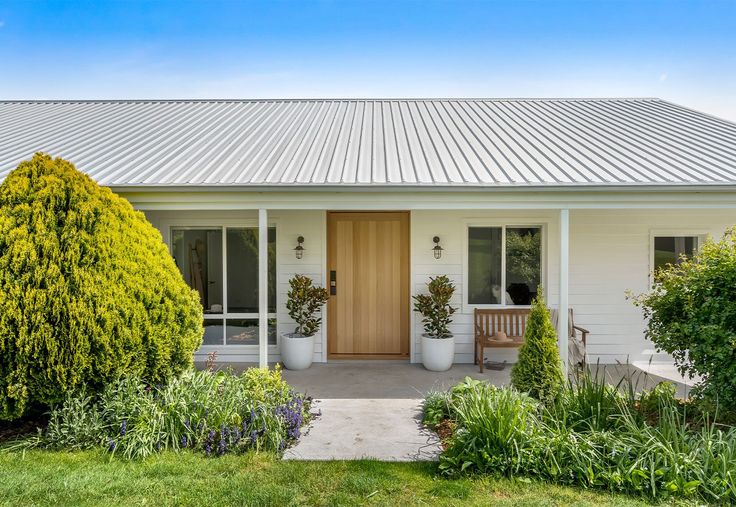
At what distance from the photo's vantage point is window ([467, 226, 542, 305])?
717 centimetres

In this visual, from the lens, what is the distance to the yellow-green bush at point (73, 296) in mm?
3850

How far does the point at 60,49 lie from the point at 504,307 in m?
13.9

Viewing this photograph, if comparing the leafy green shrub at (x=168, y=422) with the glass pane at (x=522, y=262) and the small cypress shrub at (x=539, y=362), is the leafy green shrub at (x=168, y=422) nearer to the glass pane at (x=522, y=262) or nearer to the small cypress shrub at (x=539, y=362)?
the small cypress shrub at (x=539, y=362)

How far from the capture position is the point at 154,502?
3.05m

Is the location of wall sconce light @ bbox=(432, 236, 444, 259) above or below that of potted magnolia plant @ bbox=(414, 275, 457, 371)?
above

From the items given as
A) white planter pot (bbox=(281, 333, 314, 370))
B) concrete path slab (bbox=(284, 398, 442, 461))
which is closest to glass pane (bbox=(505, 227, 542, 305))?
concrete path slab (bbox=(284, 398, 442, 461))

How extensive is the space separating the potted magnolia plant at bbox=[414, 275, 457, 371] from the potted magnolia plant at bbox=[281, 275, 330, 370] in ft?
5.35

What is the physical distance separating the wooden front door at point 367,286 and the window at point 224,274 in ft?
3.61

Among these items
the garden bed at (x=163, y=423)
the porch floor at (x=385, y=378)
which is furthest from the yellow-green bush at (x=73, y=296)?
the porch floor at (x=385, y=378)

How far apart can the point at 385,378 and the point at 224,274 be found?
10.6ft

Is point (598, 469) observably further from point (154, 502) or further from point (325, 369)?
point (325, 369)

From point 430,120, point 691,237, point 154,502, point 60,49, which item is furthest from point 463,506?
point 60,49

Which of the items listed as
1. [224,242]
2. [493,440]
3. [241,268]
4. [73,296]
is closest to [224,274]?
[241,268]

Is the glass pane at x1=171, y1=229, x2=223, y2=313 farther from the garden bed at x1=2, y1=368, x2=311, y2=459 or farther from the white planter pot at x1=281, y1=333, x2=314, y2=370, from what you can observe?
the garden bed at x1=2, y1=368, x2=311, y2=459
